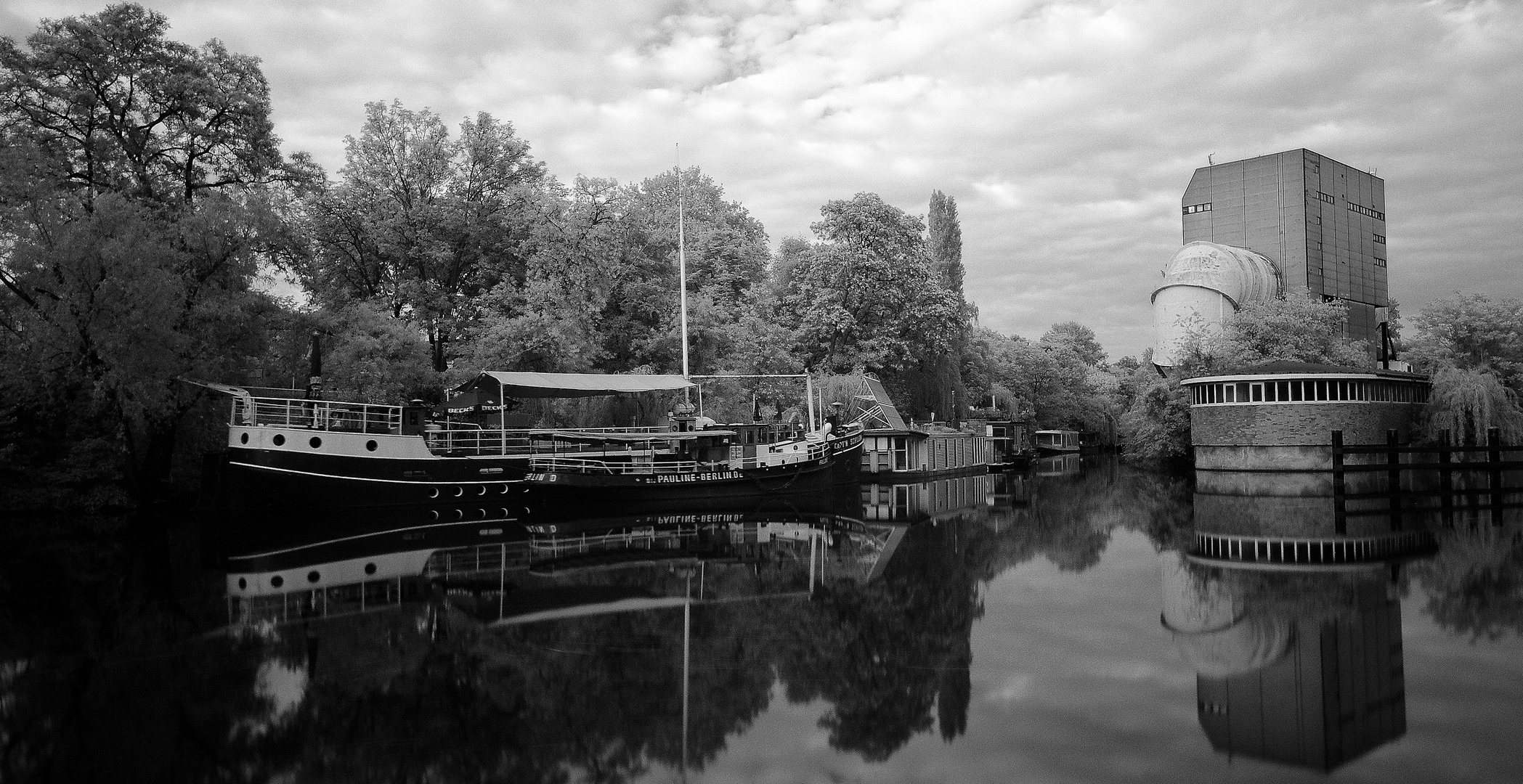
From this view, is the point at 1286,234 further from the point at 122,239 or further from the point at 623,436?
the point at 122,239

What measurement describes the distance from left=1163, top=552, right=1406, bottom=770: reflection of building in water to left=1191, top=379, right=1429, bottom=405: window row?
2150 centimetres

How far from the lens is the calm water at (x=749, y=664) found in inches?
275

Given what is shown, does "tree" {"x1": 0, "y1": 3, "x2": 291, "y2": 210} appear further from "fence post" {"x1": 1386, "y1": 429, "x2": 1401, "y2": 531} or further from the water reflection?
"fence post" {"x1": 1386, "y1": 429, "x2": 1401, "y2": 531}

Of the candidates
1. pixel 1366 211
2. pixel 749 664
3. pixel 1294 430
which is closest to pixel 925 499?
pixel 1294 430

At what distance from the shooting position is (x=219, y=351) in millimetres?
26000

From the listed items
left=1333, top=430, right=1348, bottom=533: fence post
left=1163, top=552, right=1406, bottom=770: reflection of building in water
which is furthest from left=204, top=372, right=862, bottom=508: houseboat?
left=1163, top=552, right=1406, bottom=770: reflection of building in water

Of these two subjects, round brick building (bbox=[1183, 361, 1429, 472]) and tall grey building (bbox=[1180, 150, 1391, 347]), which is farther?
tall grey building (bbox=[1180, 150, 1391, 347])

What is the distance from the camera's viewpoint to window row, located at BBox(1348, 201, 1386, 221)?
67.9 metres

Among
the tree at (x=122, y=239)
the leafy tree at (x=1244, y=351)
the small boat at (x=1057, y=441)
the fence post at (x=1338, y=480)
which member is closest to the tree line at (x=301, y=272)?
the tree at (x=122, y=239)

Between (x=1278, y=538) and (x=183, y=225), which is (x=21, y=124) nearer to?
(x=183, y=225)

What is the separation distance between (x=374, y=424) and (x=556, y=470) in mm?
5467

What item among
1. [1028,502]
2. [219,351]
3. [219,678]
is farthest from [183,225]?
[1028,502]

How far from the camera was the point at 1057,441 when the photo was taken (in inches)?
3007

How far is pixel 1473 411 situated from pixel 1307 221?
35.3 meters
